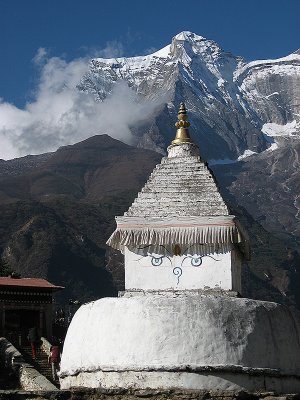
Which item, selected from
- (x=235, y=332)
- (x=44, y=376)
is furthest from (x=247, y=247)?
(x=44, y=376)

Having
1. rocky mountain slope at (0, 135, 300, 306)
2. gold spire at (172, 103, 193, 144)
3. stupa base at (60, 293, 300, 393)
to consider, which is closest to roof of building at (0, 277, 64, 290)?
gold spire at (172, 103, 193, 144)

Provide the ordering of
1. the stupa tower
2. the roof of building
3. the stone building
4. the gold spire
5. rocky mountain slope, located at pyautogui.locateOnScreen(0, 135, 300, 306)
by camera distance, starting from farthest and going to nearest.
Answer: rocky mountain slope, located at pyautogui.locateOnScreen(0, 135, 300, 306)
the roof of building
the stone building
the gold spire
the stupa tower

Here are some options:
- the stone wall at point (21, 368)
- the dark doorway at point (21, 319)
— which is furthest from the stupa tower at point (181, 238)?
the dark doorway at point (21, 319)

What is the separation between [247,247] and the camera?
20875 millimetres

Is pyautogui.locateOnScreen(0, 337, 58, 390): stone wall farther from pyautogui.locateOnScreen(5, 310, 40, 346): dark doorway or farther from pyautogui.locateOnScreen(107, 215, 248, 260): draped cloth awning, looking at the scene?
pyautogui.locateOnScreen(107, 215, 248, 260): draped cloth awning

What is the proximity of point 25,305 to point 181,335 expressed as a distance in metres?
26.7

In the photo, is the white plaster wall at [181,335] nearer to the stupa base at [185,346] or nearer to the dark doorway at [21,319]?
the stupa base at [185,346]

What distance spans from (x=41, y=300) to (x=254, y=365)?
27380mm

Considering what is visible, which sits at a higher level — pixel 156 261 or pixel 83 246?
pixel 83 246

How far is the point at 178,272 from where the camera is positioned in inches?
778

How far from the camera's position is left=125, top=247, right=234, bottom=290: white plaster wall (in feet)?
64.1

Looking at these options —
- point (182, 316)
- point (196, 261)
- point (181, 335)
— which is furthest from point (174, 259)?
point (181, 335)

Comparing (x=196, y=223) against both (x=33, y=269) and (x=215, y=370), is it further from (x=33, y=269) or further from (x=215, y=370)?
(x=33, y=269)

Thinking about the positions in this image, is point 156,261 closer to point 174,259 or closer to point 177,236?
point 174,259
